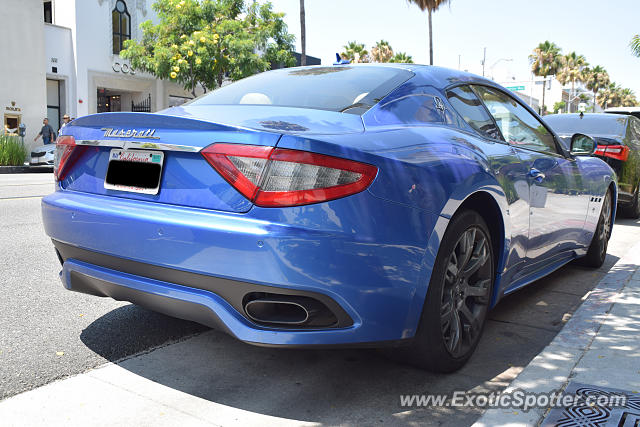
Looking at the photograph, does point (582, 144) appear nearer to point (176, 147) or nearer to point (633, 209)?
point (176, 147)

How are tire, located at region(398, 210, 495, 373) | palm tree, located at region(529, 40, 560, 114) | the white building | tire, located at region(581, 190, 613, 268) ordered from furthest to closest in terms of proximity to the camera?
palm tree, located at region(529, 40, 560, 114) → the white building → tire, located at region(581, 190, 613, 268) → tire, located at region(398, 210, 495, 373)

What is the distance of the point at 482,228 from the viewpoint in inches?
125

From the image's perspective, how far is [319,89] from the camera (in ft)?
10.8

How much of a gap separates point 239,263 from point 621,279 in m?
3.82

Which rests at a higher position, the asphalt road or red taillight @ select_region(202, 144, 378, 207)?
red taillight @ select_region(202, 144, 378, 207)

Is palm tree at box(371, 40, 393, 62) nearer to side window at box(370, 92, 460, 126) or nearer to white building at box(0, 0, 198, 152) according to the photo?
white building at box(0, 0, 198, 152)

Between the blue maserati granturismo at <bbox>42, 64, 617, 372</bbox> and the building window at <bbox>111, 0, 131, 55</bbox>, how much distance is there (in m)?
27.2

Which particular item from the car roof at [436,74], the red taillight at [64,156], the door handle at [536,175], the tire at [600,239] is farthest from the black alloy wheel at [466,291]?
the tire at [600,239]

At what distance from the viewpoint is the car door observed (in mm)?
3807

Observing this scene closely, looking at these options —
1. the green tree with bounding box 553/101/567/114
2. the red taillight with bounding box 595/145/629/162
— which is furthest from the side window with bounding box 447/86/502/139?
the green tree with bounding box 553/101/567/114

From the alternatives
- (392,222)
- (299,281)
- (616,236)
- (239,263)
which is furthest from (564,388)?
(616,236)

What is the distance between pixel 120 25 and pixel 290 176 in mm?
28806

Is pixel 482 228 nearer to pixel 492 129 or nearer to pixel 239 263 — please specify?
pixel 492 129

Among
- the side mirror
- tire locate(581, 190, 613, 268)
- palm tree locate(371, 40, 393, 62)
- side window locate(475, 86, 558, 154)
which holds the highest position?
palm tree locate(371, 40, 393, 62)
